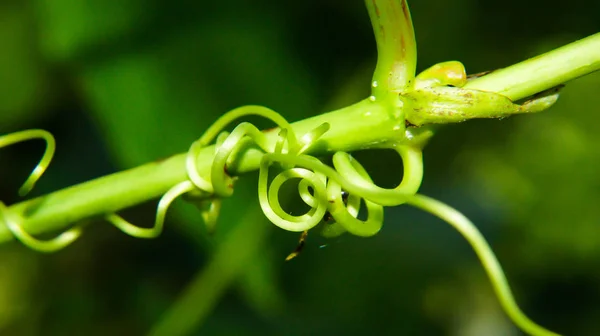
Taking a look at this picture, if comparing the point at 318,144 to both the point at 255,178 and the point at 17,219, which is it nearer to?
the point at 17,219

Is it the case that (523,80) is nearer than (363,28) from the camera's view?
Yes

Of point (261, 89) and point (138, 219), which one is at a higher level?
point (261, 89)

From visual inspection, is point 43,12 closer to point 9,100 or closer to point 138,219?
point 9,100

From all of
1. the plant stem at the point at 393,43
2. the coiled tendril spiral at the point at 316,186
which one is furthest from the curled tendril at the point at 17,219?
the plant stem at the point at 393,43

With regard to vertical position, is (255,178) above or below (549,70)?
below

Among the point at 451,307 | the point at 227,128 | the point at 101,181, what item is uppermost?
the point at 101,181

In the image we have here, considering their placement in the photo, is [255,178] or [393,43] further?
[255,178]

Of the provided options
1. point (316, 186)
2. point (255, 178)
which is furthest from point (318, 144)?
point (255, 178)

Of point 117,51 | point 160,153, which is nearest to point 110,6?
point 117,51
